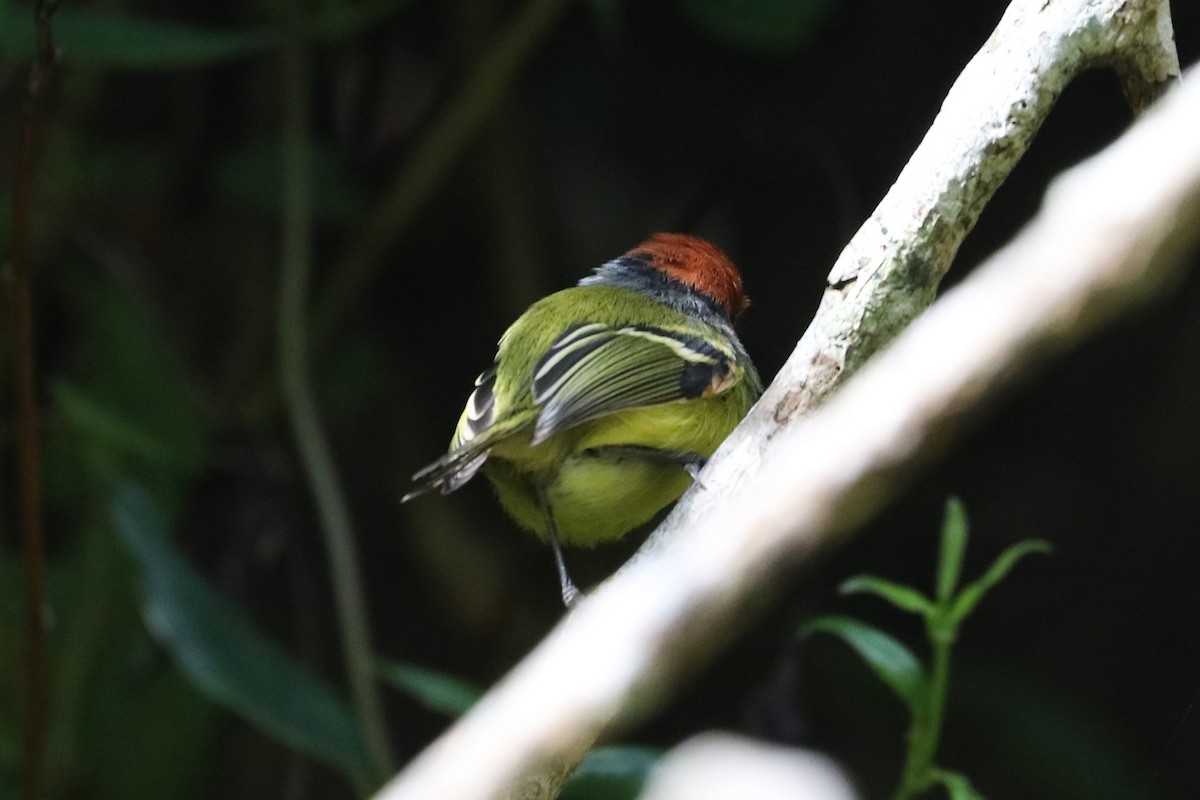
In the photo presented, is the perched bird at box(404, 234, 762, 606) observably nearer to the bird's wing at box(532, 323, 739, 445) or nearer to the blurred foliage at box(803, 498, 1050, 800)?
the bird's wing at box(532, 323, 739, 445)

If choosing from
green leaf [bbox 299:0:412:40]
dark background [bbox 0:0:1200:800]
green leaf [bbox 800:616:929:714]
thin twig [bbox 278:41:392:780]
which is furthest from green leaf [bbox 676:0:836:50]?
green leaf [bbox 800:616:929:714]

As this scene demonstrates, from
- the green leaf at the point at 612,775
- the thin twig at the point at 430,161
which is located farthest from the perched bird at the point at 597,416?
the thin twig at the point at 430,161

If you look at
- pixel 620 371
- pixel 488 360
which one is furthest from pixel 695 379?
pixel 488 360

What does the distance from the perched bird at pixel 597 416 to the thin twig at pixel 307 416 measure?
0.70 meters

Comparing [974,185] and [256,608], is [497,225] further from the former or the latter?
[974,185]

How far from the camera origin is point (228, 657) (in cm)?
239

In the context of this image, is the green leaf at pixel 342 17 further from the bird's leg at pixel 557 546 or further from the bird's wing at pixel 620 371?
the bird's leg at pixel 557 546

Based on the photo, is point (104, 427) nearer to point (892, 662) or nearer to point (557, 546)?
point (557, 546)

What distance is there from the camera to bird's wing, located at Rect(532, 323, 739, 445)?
1.82 m

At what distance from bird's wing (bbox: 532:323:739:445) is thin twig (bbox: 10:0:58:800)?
77cm

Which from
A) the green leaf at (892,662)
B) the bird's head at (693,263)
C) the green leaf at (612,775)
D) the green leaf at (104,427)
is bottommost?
the green leaf at (612,775)

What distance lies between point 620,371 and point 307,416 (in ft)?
3.81

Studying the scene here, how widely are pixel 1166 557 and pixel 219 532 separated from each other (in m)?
2.18

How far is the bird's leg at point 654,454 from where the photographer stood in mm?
1883
